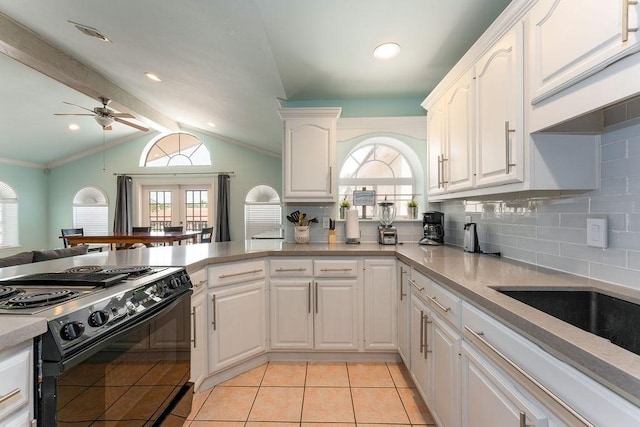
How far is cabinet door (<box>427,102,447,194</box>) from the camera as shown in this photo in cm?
221

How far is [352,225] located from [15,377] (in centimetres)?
235

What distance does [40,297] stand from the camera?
0.98 meters

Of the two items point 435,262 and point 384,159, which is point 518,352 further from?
point 384,159

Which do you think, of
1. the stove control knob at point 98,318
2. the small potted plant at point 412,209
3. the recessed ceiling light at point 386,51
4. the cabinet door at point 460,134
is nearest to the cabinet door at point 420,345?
the cabinet door at point 460,134

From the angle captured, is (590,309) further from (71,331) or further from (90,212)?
→ (90,212)

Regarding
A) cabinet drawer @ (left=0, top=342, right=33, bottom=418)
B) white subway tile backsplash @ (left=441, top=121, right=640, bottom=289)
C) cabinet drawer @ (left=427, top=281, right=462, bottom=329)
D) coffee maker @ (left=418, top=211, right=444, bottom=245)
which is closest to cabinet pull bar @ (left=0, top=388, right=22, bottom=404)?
cabinet drawer @ (left=0, top=342, right=33, bottom=418)

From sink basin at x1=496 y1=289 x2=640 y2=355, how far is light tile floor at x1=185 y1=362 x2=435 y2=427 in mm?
1019

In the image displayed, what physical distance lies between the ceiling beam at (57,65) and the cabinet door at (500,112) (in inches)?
171

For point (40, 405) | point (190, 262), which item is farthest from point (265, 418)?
point (40, 405)

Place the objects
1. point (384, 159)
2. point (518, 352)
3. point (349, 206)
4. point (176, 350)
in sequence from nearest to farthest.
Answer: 1. point (518, 352)
2. point (176, 350)
3. point (349, 206)
4. point (384, 159)

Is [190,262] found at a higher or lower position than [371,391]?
higher

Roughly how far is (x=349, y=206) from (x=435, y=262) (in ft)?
4.41

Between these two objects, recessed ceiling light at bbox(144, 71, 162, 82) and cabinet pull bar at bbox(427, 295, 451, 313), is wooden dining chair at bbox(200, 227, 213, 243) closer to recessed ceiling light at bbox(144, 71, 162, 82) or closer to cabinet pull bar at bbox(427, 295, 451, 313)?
recessed ceiling light at bbox(144, 71, 162, 82)

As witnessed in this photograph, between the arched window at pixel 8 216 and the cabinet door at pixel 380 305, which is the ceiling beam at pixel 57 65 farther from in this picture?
the cabinet door at pixel 380 305
